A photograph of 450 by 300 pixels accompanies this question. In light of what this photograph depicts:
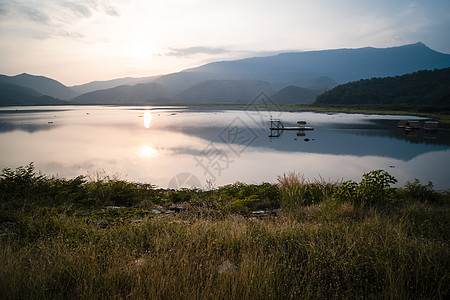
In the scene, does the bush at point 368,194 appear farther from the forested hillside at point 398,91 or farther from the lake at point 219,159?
the forested hillside at point 398,91

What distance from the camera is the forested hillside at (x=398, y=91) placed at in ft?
314

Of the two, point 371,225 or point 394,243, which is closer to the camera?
point 394,243

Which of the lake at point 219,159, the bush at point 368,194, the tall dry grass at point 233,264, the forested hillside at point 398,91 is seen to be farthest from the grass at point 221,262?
the forested hillside at point 398,91

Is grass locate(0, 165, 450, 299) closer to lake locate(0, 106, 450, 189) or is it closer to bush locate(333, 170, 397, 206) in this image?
bush locate(333, 170, 397, 206)

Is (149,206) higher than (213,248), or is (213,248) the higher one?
(213,248)

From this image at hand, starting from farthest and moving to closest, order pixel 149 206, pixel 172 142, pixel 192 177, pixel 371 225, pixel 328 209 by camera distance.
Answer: pixel 172 142 → pixel 192 177 → pixel 149 206 → pixel 328 209 → pixel 371 225

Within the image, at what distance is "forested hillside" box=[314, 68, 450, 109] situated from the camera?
9556 cm

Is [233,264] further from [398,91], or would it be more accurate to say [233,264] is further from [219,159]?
[398,91]

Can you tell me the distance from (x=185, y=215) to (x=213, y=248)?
113 inches

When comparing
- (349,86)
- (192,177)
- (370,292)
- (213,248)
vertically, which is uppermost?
(349,86)

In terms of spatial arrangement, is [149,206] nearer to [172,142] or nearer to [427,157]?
[172,142]

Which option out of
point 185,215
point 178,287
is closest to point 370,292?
point 178,287

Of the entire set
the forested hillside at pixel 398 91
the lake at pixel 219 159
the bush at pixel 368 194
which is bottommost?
the lake at pixel 219 159

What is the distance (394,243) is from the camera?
4461 mm
